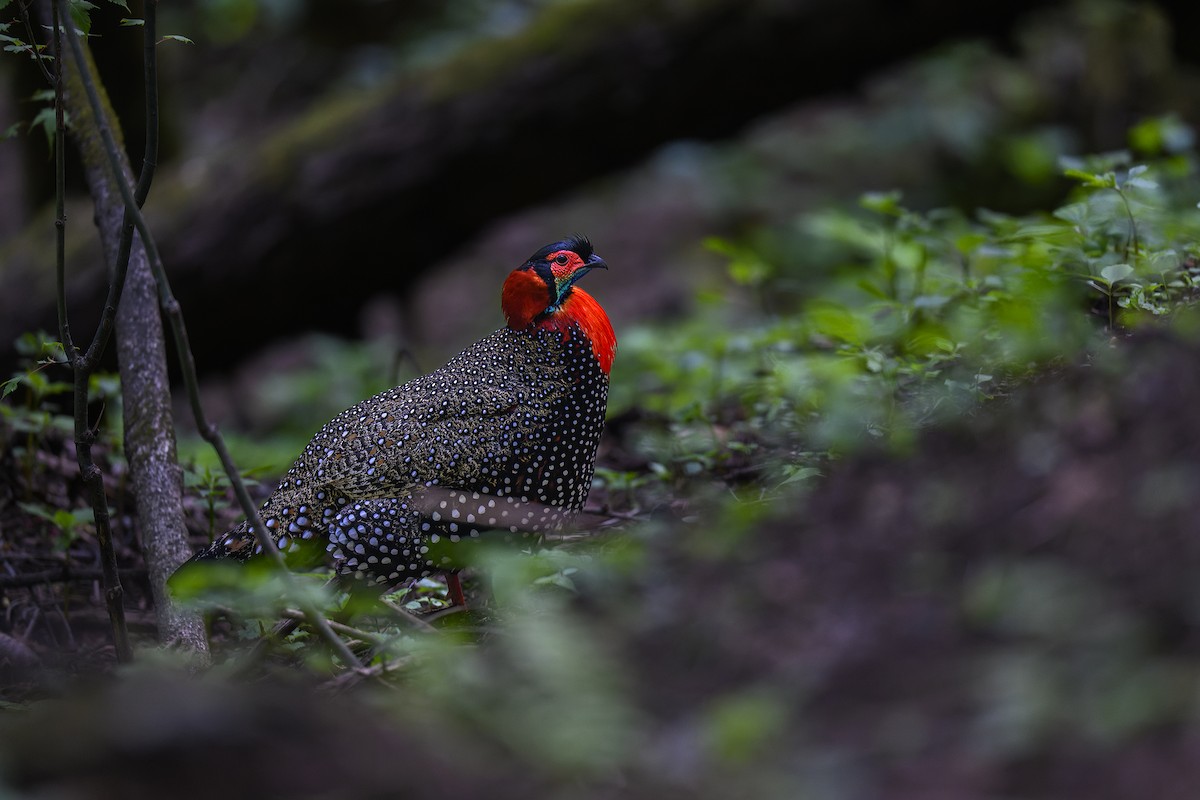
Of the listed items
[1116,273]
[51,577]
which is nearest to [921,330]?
[1116,273]

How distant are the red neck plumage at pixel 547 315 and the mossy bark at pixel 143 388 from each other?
45.3 inches

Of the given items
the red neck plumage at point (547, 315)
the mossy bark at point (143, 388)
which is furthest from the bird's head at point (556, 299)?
the mossy bark at point (143, 388)

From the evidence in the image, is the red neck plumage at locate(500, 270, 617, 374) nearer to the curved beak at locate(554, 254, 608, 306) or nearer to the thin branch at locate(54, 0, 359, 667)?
the curved beak at locate(554, 254, 608, 306)

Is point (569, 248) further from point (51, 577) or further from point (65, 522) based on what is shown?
point (51, 577)

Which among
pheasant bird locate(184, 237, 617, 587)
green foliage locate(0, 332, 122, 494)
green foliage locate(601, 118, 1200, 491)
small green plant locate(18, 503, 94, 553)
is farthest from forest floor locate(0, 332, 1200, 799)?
green foliage locate(0, 332, 122, 494)

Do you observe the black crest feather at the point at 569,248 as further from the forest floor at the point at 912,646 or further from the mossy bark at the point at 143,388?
the forest floor at the point at 912,646

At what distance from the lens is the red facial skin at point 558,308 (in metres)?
3.83

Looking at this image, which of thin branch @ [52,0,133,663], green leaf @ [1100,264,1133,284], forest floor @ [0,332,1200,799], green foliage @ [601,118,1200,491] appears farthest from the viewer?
green foliage @ [601,118,1200,491]

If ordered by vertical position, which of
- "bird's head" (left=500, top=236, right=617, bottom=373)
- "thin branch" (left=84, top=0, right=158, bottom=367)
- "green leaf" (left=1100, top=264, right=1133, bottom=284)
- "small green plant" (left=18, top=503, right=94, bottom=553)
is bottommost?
"small green plant" (left=18, top=503, right=94, bottom=553)

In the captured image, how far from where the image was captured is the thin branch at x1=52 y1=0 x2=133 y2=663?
291cm

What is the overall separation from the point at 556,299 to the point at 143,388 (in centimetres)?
136

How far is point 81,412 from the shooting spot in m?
3.02

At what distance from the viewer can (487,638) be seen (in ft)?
9.29

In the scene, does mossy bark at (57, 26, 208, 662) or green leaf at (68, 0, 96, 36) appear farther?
mossy bark at (57, 26, 208, 662)
